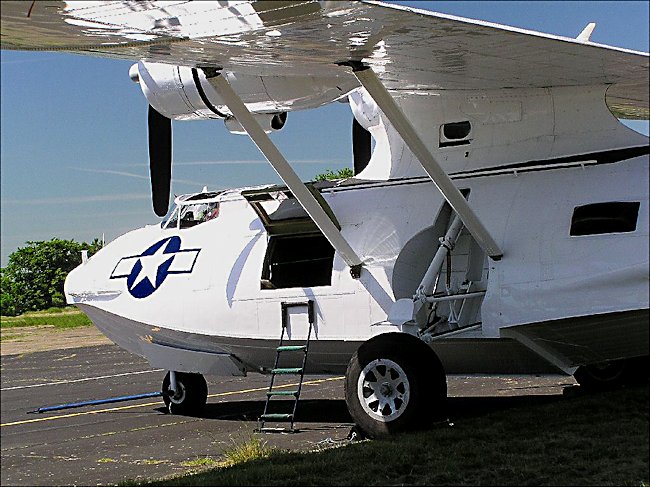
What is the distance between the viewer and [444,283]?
36.3 ft

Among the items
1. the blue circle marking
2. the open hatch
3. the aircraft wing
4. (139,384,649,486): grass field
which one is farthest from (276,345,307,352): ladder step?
the aircraft wing

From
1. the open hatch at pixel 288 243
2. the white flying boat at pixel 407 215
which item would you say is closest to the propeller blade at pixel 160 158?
the white flying boat at pixel 407 215

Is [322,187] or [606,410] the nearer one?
[606,410]

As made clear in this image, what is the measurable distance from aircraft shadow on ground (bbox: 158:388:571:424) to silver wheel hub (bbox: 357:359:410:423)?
1672 millimetres

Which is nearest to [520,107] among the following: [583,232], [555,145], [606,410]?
[555,145]

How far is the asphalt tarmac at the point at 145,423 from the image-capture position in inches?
369

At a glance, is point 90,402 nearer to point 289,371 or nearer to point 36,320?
point 289,371

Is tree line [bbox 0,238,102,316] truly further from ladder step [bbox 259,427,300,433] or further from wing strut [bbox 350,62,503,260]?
ladder step [bbox 259,427,300,433]

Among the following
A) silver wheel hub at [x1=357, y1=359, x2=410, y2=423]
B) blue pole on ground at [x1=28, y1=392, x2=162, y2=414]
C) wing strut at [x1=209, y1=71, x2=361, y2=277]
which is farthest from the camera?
blue pole on ground at [x1=28, y1=392, x2=162, y2=414]

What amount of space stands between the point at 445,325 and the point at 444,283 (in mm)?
503

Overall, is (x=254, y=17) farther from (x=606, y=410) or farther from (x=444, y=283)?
(x=606, y=410)

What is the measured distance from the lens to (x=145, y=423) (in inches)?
512

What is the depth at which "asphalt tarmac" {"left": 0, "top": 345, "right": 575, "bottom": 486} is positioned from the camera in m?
9.38

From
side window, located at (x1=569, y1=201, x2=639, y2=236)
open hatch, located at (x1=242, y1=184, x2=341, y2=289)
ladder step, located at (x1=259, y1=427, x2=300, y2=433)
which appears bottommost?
ladder step, located at (x1=259, y1=427, x2=300, y2=433)
